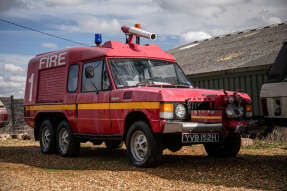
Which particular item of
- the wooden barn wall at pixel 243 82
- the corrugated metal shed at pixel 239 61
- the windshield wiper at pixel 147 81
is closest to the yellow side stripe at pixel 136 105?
the windshield wiper at pixel 147 81

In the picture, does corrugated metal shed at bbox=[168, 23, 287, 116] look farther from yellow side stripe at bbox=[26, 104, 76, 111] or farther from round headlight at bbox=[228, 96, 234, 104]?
yellow side stripe at bbox=[26, 104, 76, 111]

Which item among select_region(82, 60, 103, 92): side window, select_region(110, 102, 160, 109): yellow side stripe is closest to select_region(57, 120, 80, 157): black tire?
select_region(82, 60, 103, 92): side window

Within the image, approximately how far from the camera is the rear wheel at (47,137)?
372 inches

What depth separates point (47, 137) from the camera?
32.0 feet

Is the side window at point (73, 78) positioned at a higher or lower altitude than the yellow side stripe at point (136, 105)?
higher

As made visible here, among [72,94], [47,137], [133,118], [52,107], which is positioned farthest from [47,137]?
[133,118]

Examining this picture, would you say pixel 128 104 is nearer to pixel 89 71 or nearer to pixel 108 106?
pixel 108 106

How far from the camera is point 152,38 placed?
8117 millimetres

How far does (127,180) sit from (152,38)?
354 cm

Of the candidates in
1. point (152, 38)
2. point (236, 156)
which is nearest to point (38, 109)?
point (152, 38)

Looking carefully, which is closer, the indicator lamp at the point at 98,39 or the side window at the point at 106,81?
the side window at the point at 106,81

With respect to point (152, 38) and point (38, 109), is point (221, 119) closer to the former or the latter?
point (152, 38)

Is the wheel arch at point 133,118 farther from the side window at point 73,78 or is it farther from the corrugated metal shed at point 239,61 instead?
the corrugated metal shed at point 239,61

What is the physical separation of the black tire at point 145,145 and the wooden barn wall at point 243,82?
663cm
